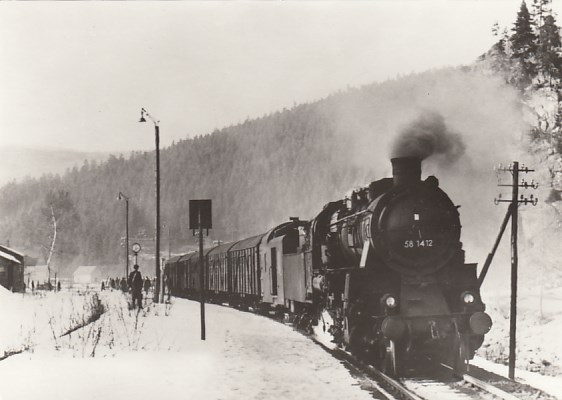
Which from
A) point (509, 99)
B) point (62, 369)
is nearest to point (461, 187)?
point (509, 99)

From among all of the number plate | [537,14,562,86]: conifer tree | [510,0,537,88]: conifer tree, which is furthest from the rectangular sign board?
[510,0,537,88]: conifer tree

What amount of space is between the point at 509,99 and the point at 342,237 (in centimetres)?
4910

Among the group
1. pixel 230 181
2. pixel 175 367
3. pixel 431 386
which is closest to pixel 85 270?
pixel 230 181

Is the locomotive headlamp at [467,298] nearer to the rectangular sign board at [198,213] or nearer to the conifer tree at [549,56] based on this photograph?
the rectangular sign board at [198,213]

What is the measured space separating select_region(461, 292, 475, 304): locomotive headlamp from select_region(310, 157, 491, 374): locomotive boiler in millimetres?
15

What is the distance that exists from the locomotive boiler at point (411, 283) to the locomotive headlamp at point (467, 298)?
0.05ft

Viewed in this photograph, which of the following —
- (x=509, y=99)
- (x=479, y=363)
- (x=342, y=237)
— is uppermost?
(x=509, y=99)

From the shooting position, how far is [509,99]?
56.7 m

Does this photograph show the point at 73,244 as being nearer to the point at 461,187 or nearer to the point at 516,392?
the point at 461,187

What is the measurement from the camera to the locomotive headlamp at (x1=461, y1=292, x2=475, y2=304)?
10.2 m

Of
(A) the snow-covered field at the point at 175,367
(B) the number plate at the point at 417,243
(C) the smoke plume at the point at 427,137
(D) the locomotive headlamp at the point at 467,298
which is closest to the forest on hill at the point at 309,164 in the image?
(C) the smoke plume at the point at 427,137

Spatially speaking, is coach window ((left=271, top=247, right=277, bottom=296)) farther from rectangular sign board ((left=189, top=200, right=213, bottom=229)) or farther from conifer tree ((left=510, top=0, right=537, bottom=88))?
conifer tree ((left=510, top=0, right=537, bottom=88))

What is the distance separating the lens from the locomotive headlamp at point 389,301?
10.1 metres

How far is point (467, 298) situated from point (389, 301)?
3.99ft
